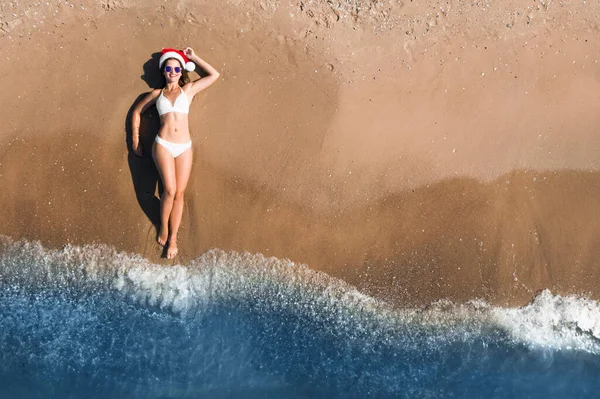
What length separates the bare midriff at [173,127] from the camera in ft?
17.4

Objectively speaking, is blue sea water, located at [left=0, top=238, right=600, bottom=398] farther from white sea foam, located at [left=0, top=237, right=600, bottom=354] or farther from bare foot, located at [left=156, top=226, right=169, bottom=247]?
bare foot, located at [left=156, top=226, right=169, bottom=247]

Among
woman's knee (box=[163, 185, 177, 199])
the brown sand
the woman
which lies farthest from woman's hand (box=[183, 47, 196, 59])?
woman's knee (box=[163, 185, 177, 199])

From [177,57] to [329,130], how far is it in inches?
74.5

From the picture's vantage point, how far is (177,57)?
5289 millimetres

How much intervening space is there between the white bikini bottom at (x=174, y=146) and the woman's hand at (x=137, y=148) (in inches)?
10.6

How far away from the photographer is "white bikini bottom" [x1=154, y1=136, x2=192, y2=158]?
533cm

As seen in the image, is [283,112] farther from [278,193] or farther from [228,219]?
[228,219]

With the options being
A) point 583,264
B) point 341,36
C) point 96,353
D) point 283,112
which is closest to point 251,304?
point 96,353

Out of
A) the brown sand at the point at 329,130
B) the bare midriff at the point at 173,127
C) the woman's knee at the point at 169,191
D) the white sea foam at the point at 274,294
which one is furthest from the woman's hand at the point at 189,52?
the white sea foam at the point at 274,294

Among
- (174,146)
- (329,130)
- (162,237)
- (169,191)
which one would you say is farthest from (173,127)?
(329,130)

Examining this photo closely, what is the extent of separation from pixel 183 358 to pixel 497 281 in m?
3.91

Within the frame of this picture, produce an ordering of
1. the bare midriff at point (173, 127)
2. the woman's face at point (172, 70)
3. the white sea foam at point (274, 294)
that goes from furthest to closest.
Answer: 1. the white sea foam at point (274, 294)
2. the bare midriff at point (173, 127)
3. the woman's face at point (172, 70)

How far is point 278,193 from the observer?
5.68 metres

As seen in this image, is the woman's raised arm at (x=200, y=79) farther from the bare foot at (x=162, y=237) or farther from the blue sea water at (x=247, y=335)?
the blue sea water at (x=247, y=335)
